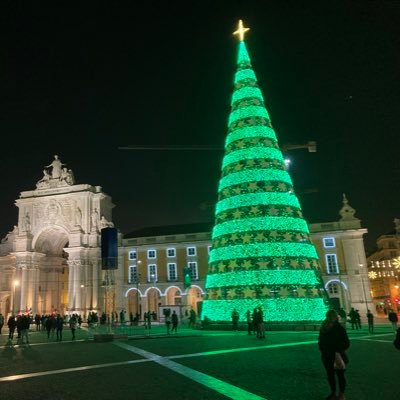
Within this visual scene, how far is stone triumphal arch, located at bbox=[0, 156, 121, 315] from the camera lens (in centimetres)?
5959

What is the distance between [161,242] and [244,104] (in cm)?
3861

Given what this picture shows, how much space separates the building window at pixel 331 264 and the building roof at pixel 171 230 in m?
17.9

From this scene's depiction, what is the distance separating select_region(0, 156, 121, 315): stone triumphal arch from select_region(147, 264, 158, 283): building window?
762 cm

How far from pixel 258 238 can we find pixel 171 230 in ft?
139

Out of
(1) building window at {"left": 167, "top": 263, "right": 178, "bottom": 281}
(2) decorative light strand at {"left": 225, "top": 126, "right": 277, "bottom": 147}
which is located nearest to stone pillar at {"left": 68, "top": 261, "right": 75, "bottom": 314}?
(1) building window at {"left": 167, "top": 263, "right": 178, "bottom": 281}

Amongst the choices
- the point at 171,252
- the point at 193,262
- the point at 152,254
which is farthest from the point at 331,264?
the point at 152,254

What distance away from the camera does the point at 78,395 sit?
25.6ft

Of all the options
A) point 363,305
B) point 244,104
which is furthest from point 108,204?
point 244,104

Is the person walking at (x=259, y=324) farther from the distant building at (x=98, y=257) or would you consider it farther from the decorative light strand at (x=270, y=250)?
the distant building at (x=98, y=257)

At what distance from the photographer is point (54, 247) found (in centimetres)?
6825

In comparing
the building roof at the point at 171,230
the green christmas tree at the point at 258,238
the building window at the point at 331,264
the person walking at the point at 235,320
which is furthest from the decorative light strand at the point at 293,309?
the building roof at the point at 171,230

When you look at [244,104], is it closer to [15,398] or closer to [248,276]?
[248,276]

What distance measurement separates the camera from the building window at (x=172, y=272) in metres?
59.3

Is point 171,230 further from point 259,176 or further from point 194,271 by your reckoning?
point 259,176
